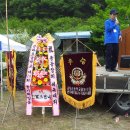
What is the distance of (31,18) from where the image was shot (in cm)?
5328

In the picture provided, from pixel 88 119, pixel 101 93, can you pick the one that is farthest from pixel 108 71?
pixel 88 119

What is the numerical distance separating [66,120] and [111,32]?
2.40 meters

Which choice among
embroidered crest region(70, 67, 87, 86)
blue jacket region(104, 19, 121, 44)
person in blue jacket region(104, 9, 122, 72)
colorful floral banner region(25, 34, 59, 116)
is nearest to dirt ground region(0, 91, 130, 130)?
colorful floral banner region(25, 34, 59, 116)

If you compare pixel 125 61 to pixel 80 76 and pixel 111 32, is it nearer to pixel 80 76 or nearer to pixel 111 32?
pixel 111 32

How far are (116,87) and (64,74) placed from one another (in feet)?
4.11

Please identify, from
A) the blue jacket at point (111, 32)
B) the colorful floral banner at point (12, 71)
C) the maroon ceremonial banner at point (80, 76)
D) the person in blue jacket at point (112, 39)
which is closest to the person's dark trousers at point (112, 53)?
the person in blue jacket at point (112, 39)

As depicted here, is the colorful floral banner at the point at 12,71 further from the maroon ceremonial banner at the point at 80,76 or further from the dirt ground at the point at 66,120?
the maroon ceremonial banner at the point at 80,76

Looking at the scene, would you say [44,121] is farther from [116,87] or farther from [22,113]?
[116,87]

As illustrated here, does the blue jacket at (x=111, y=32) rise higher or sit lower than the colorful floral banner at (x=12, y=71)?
higher

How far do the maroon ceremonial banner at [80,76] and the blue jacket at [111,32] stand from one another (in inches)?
56.2

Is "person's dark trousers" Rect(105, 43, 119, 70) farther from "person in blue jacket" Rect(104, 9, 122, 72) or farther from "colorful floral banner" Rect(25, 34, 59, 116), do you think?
"colorful floral banner" Rect(25, 34, 59, 116)

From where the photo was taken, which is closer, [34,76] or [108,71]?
[34,76]

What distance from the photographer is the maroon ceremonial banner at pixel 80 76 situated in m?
8.82

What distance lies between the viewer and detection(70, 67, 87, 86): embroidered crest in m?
8.88
